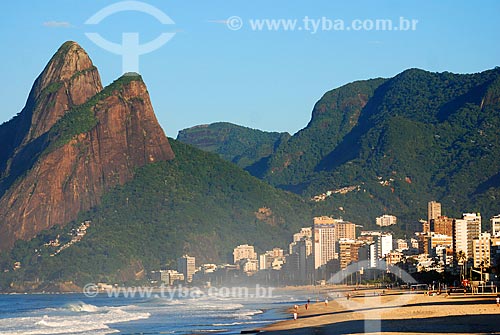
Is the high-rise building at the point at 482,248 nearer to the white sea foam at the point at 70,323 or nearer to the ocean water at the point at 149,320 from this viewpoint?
the ocean water at the point at 149,320

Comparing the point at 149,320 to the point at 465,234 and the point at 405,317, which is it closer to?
the point at 405,317

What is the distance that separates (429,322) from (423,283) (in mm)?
68771

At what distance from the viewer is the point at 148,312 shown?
359 feet

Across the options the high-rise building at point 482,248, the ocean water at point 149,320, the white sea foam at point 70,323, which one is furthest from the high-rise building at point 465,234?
the white sea foam at point 70,323

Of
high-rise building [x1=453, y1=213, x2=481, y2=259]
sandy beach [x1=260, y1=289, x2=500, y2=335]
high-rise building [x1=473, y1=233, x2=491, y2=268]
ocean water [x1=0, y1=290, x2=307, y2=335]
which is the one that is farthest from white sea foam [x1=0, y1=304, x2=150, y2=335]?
high-rise building [x1=453, y1=213, x2=481, y2=259]

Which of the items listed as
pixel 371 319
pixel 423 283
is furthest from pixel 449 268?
pixel 371 319

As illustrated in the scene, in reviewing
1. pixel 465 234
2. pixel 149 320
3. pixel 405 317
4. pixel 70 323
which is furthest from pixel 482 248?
pixel 405 317

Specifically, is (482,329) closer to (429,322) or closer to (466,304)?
(429,322)

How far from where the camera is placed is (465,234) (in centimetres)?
16600

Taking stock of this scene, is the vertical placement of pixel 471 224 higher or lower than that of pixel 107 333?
higher

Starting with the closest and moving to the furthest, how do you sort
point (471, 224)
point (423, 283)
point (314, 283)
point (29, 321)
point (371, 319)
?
point (371, 319) < point (29, 321) < point (423, 283) < point (471, 224) < point (314, 283)

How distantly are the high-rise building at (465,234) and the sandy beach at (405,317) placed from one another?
58667 mm

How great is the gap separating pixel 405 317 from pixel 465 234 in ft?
309

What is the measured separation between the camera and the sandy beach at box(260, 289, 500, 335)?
6481 cm
